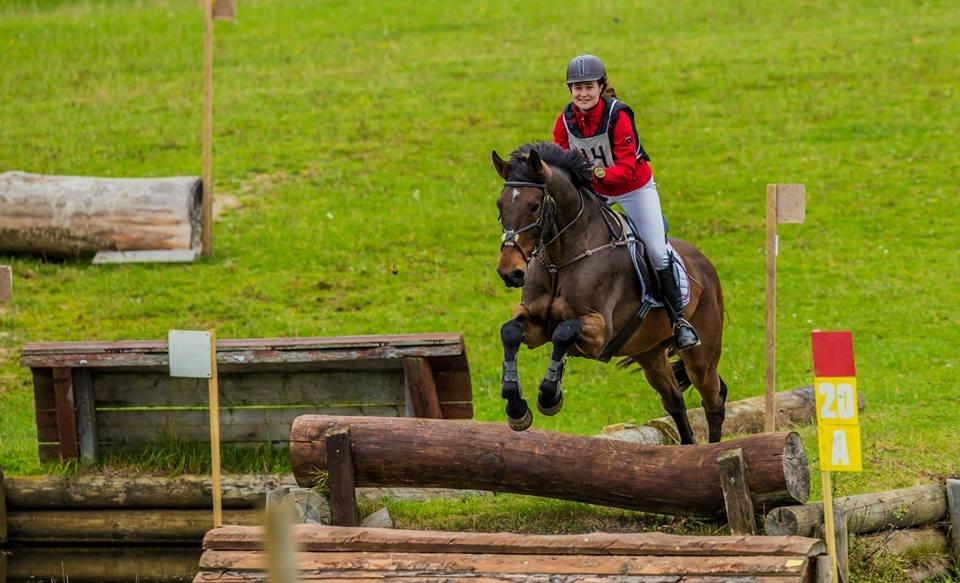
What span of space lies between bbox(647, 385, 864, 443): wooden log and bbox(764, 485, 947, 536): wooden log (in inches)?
104

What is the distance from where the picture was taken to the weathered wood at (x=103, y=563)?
9664mm

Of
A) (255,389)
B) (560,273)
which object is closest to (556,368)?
(560,273)

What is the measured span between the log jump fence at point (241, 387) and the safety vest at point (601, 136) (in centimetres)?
223

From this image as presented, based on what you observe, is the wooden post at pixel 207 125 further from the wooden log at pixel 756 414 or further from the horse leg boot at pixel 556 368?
the horse leg boot at pixel 556 368

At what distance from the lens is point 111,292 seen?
15711 millimetres

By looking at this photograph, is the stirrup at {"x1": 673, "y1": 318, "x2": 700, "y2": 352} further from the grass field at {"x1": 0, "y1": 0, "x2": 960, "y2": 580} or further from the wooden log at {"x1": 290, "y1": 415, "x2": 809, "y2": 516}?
the grass field at {"x1": 0, "y1": 0, "x2": 960, "y2": 580}

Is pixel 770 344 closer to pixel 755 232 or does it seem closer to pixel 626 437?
pixel 626 437

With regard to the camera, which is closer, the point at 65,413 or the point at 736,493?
the point at 736,493

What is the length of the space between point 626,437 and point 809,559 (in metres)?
2.96

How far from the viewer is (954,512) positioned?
8180 millimetres

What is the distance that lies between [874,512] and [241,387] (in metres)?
4.97

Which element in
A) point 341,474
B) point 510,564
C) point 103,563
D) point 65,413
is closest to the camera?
point 510,564

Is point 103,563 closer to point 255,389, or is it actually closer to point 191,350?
point 255,389

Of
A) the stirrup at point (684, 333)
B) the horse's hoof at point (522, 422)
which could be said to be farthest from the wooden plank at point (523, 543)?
the stirrup at point (684, 333)
